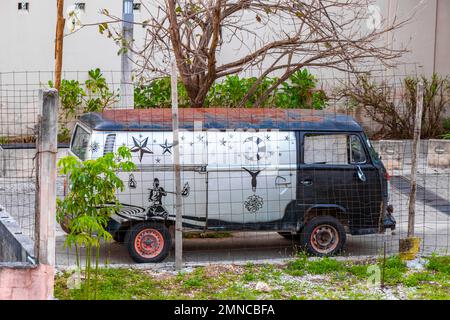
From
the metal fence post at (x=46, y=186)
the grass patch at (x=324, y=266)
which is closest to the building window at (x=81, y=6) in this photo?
the grass patch at (x=324, y=266)

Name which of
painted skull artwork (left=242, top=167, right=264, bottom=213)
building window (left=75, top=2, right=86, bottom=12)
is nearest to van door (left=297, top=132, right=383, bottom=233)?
painted skull artwork (left=242, top=167, right=264, bottom=213)

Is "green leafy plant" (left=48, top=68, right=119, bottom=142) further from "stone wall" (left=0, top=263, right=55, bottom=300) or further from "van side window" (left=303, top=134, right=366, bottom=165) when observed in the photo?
"stone wall" (left=0, top=263, right=55, bottom=300)

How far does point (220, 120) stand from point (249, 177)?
0.79 metres

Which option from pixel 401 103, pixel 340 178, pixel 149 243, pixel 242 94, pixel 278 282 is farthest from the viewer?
pixel 401 103

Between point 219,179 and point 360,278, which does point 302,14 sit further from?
point 360,278

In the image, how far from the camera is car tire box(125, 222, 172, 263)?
33.8 ft

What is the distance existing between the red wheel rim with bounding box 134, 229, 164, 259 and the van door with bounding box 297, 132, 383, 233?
1.83 m

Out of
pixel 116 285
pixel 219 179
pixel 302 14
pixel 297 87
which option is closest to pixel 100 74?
pixel 297 87

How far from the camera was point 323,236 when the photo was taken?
35.4 ft

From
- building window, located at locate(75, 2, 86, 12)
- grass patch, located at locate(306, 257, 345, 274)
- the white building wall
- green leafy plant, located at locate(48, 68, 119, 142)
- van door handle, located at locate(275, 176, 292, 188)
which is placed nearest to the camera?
grass patch, located at locate(306, 257, 345, 274)

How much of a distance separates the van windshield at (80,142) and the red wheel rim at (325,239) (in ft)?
10.0

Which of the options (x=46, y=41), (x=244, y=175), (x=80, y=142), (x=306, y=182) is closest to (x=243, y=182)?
(x=244, y=175)

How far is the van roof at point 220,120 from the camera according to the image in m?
10.4

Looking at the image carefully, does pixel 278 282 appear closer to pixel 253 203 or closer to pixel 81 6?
pixel 253 203
